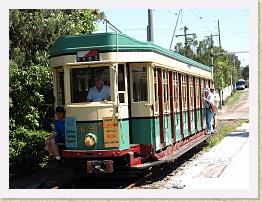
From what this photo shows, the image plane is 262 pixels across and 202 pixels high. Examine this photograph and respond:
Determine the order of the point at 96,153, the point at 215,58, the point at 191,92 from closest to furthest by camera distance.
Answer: the point at 96,153, the point at 191,92, the point at 215,58

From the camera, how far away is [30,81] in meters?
11.8

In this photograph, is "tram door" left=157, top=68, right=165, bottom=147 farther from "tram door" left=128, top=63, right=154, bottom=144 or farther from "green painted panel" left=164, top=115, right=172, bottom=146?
"tram door" left=128, top=63, right=154, bottom=144

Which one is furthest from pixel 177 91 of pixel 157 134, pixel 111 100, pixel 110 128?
pixel 110 128

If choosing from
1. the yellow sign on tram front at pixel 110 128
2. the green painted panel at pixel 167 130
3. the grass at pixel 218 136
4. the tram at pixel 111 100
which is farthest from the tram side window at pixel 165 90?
the grass at pixel 218 136

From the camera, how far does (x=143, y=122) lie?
9.92m

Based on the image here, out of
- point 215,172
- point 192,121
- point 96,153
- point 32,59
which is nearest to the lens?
point 96,153

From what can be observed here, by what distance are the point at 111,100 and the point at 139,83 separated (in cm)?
78

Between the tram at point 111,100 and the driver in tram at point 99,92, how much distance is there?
1.9 inches

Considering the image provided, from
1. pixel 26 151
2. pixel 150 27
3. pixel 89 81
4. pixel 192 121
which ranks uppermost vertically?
pixel 150 27

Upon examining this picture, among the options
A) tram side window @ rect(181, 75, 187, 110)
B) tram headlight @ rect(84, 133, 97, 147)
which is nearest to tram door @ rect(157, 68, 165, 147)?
tram headlight @ rect(84, 133, 97, 147)

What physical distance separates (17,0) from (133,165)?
11.7 ft

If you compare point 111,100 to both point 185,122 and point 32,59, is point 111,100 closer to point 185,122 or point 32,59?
point 32,59

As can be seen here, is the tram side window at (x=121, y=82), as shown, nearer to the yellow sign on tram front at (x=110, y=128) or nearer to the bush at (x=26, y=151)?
the yellow sign on tram front at (x=110, y=128)

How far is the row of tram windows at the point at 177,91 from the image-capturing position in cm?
1047
